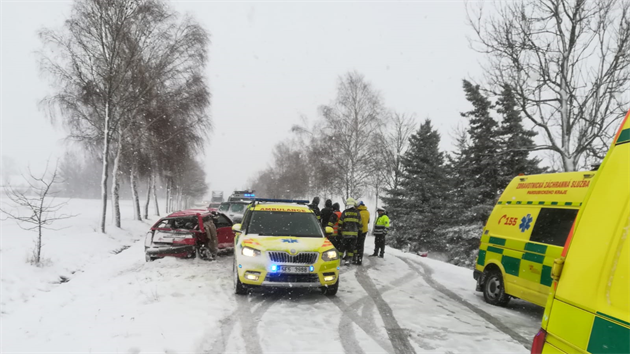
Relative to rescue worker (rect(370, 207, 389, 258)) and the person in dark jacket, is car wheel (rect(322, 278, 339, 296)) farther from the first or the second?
rescue worker (rect(370, 207, 389, 258))

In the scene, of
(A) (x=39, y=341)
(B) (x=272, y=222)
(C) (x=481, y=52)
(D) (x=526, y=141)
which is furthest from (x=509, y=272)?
(D) (x=526, y=141)

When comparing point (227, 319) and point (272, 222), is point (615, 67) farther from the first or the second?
point (227, 319)

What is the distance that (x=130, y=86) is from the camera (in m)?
20.0

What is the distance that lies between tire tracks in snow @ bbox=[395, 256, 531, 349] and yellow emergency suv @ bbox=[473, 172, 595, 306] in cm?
53

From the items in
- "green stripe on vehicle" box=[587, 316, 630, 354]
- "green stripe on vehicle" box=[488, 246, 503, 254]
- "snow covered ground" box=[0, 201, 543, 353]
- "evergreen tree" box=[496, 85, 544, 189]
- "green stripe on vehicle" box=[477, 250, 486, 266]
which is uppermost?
"evergreen tree" box=[496, 85, 544, 189]

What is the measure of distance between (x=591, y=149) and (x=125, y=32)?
20395mm

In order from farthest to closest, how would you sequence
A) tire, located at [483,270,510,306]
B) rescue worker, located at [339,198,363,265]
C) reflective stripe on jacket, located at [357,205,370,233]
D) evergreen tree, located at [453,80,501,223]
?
evergreen tree, located at [453,80,501,223] → reflective stripe on jacket, located at [357,205,370,233] → rescue worker, located at [339,198,363,265] → tire, located at [483,270,510,306]

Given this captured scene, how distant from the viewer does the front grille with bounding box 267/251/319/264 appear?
6.69 m

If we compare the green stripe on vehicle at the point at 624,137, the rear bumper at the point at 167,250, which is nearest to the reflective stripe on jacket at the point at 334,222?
the rear bumper at the point at 167,250

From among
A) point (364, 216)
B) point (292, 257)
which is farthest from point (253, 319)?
point (364, 216)

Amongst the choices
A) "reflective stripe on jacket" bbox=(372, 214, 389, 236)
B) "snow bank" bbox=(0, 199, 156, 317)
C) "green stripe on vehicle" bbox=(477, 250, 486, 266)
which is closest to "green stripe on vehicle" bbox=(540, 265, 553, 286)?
"green stripe on vehicle" bbox=(477, 250, 486, 266)

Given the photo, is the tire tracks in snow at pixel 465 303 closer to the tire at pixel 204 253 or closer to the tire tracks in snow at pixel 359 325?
the tire tracks in snow at pixel 359 325

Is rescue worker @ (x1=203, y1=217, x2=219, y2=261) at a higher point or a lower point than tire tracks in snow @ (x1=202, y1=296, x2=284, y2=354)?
higher

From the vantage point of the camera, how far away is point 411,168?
28953 mm
